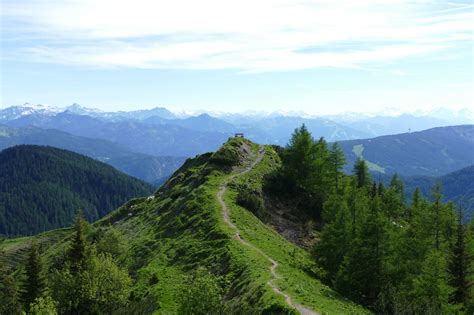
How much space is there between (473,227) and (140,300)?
7459 centimetres

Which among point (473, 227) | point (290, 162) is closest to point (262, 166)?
point (290, 162)

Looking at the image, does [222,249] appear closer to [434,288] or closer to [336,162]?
[434,288]

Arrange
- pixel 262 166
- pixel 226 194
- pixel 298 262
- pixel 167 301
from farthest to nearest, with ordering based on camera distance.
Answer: pixel 262 166 < pixel 226 194 < pixel 298 262 < pixel 167 301

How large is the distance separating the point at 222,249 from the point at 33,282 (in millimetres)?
26176

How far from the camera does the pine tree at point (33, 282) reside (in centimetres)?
5938

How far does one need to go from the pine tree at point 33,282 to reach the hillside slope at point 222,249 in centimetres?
1172

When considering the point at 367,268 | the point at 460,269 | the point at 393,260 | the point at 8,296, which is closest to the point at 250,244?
the point at 367,268

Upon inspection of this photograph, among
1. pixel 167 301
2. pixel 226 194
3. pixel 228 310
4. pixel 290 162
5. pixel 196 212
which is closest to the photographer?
pixel 228 310

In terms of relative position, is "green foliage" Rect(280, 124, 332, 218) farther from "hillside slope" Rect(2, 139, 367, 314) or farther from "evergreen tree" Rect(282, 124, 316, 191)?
"hillside slope" Rect(2, 139, 367, 314)

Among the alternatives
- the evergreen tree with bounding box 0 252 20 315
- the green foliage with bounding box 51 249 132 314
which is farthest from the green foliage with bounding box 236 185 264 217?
the evergreen tree with bounding box 0 252 20 315

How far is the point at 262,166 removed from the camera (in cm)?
10250

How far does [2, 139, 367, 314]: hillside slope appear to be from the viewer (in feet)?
133

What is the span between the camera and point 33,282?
5981cm

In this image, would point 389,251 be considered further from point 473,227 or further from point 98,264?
point 473,227
